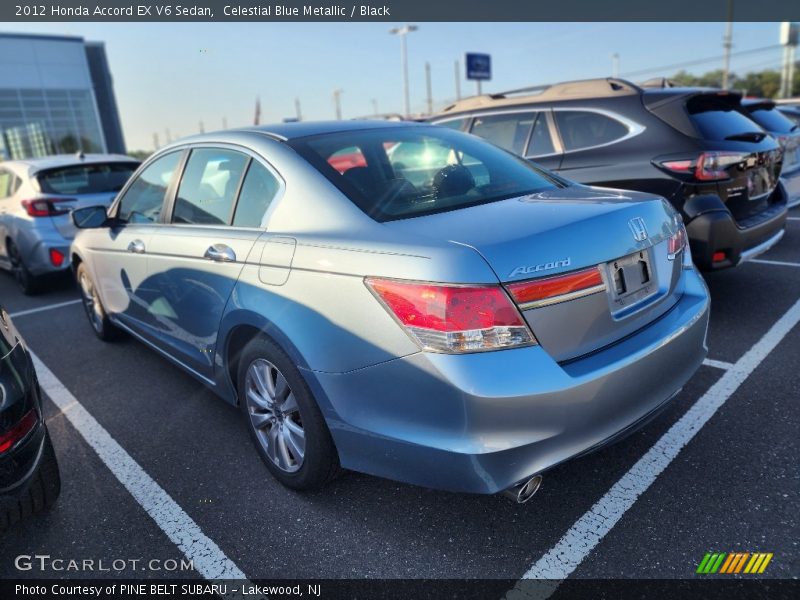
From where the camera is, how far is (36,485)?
237cm

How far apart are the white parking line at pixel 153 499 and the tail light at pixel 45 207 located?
328 cm

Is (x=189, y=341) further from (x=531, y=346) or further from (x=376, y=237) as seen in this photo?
(x=531, y=346)

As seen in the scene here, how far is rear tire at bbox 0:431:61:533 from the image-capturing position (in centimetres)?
213

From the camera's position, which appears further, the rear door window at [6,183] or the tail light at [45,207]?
the rear door window at [6,183]

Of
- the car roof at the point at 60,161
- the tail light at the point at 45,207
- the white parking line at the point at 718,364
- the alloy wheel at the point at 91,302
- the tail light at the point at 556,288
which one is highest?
the car roof at the point at 60,161

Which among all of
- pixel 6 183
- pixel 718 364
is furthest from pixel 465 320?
pixel 6 183

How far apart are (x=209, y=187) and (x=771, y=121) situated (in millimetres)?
6275

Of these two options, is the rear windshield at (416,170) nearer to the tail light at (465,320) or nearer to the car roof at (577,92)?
the tail light at (465,320)

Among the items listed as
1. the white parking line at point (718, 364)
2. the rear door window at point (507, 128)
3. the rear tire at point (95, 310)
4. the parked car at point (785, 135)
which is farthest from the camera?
the parked car at point (785, 135)

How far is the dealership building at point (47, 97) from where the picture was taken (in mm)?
32656

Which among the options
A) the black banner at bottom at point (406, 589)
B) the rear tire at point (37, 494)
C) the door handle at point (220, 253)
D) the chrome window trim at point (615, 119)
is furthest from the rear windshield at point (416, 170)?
the chrome window trim at point (615, 119)

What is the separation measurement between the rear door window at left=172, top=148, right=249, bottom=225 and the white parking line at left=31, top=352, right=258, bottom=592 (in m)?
1.30

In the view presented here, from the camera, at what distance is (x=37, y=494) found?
238cm

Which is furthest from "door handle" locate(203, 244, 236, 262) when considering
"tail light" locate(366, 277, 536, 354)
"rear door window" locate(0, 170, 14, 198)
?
"rear door window" locate(0, 170, 14, 198)
